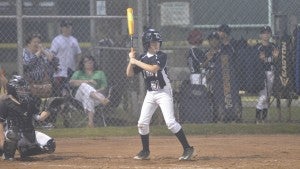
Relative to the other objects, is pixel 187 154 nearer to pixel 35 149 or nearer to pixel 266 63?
pixel 35 149

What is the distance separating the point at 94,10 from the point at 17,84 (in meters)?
5.13

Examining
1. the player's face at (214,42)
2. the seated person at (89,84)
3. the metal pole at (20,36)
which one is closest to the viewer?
the metal pole at (20,36)

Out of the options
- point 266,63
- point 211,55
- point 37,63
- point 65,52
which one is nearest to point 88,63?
point 65,52

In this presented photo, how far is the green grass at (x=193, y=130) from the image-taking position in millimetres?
13641

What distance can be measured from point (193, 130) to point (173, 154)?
2.81 m

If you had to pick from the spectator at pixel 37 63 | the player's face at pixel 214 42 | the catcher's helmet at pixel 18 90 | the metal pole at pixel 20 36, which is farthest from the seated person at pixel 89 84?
the catcher's helmet at pixel 18 90

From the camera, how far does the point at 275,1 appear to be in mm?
15688

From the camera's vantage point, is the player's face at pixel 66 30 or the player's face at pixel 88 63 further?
the player's face at pixel 66 30

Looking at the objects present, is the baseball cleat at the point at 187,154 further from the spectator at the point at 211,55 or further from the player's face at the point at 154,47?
the spectator at the point at 211,55

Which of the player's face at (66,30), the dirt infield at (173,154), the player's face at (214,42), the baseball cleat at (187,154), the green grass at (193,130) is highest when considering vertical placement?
the player's face at (66,30)

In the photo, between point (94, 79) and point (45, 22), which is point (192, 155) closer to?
point (94, 79)

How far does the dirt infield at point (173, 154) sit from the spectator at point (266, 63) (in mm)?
1354

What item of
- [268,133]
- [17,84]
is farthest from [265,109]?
[17,84]

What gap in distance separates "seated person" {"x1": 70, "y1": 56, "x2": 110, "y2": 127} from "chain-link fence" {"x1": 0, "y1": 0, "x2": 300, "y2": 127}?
0.16m
